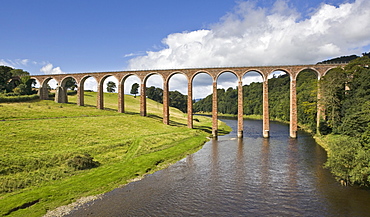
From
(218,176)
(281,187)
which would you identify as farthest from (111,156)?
(281,187)

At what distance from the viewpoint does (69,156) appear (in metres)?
27.7

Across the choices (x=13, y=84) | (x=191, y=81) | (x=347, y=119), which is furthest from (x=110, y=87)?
(x=347, y=119)

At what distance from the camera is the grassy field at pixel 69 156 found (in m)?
19.2

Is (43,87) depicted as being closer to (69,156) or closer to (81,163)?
(69,156)

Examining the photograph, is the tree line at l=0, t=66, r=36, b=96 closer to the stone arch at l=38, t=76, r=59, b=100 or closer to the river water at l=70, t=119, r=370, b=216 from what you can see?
the stone arch at l=38, t=76, r=59, b=100

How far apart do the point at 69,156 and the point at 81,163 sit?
3.17m

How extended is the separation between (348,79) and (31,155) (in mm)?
56845

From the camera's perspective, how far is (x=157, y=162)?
30000 mm

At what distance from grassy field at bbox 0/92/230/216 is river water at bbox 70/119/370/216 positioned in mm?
2710

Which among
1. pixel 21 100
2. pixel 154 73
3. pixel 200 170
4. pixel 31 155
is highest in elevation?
pixel 154 73

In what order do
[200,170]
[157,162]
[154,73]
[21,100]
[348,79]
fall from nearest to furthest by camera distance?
[200,170] → [157,162] → [348,79] → [154,73] → [21,100]

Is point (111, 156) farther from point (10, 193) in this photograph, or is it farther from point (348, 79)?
point (348, 79)

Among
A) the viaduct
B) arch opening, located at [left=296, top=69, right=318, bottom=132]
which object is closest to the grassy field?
the viaduct

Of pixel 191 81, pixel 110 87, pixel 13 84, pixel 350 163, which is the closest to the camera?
pixel 350 163
